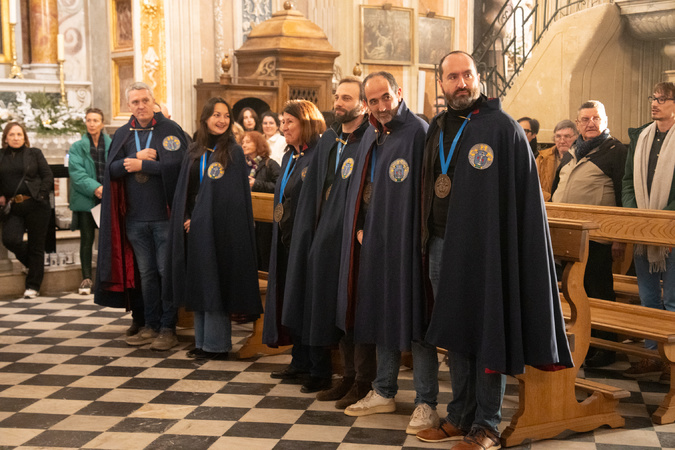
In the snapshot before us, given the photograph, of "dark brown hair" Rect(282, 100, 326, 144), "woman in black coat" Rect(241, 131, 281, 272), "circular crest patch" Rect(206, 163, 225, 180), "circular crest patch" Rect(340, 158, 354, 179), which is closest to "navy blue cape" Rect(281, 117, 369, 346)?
"circular crest patch" Rect(340, 158, 354, 179)

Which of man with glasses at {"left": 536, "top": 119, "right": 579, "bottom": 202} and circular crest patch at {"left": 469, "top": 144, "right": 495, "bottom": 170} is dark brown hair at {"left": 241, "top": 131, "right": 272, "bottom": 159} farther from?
circular crest patch at {"left": 469, "top": 144, "right": 495, "bottom": 170}

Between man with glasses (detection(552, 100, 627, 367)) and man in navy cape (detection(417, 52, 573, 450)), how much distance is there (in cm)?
180

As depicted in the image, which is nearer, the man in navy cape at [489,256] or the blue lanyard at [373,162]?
the man in navy cape at [489,256]

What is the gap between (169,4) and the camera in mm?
10531

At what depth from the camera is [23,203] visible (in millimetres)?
7645

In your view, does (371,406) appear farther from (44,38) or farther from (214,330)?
(44,38)

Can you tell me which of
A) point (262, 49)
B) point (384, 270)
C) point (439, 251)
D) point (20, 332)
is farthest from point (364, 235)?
point (262, 49)

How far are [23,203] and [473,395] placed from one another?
17.0 ft

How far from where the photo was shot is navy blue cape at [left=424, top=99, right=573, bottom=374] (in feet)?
11.7

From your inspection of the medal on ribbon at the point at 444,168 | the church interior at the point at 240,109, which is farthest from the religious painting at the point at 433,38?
the medal on ribbon at the point at 444,168

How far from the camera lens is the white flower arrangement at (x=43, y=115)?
9836 millimetres

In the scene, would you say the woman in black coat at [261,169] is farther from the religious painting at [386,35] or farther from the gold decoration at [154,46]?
the religious painting at [386,35]

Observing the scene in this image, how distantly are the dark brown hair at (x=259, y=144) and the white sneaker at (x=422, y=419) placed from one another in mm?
3308

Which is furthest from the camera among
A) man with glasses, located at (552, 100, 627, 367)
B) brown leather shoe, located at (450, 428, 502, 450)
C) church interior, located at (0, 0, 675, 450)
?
man with glasses, located at (552, 100, 627, 367)
